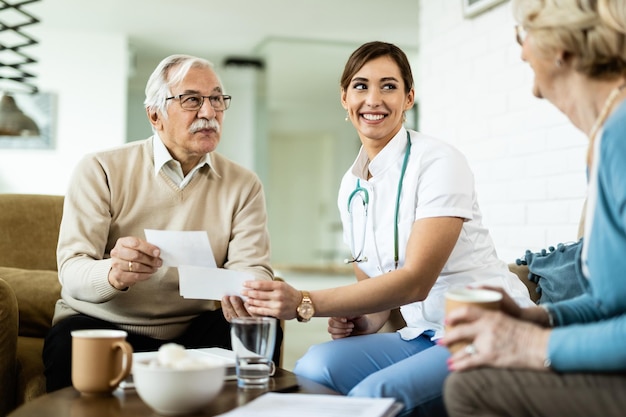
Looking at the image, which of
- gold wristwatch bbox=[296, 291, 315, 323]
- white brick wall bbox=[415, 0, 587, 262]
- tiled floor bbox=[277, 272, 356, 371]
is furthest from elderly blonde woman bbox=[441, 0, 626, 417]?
tiled floor bbox=[277, 272, 356, 371]

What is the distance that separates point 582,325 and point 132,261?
1.10 metres

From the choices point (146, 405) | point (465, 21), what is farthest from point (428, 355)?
point (465, 21)

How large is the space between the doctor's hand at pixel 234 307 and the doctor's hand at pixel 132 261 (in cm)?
19

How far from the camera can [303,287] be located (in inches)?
242

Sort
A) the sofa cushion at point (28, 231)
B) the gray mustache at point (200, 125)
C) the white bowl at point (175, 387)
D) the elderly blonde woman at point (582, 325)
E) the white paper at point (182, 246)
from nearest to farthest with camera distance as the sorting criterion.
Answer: the elderly blonde woman at point (582, 325) < the white bowl at point (175, 387) < the white paper at point (182, 246) < the gray mustache at point (200, 125) < the sofa cushion at point (28, 231)

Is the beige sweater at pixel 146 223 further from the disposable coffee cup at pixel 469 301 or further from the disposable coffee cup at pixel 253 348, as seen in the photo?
the disposable coffee cup at pixel 469 301

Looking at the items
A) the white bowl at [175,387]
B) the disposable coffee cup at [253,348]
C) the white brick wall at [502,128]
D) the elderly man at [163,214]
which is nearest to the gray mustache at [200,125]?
the elderly man at [163,214]

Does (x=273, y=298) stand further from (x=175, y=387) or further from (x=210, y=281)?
(x=175, y=387)

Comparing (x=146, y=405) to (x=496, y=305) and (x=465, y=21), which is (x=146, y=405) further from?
(x=465, y=21)

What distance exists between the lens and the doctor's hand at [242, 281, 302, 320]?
1.49 metres

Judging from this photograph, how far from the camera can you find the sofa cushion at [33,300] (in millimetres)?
2227

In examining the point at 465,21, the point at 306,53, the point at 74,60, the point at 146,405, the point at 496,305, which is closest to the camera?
the point at 496,305

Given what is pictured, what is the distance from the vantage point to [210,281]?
62.7 inches

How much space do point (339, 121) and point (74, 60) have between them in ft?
8.74
